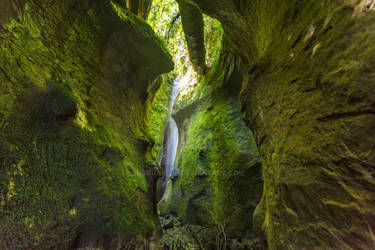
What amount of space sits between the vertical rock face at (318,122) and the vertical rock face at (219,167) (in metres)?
1.54

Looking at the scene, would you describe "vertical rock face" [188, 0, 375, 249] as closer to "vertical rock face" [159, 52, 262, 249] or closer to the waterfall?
"vertical rock face" [159, 52, 262, 249]

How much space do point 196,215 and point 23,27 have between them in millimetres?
5342

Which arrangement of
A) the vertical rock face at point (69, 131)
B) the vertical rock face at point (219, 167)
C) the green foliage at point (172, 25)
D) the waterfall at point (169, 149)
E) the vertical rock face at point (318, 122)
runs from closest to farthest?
the vertical rock face at point (318, 122)
the vertical rock face at point (69, 131)
the vertical rock face at point (219, 167)
the green foliage at point (172, 25)
the waterfall at point (169, 149)

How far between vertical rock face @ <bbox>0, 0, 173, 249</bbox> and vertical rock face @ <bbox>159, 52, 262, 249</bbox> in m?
1.94

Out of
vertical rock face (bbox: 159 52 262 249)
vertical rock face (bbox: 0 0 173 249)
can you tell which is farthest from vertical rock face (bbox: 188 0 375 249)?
vertical rock face (bbox: 0 0 173 249)

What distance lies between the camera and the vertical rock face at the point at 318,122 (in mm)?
995

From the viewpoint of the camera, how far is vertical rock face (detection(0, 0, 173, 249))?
160 centimetres

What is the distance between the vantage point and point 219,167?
4508 mm

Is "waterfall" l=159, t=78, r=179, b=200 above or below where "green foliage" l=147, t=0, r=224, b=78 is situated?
below

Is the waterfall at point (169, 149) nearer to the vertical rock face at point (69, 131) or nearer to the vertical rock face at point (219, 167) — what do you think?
the vertical rock face at point (219, 167)

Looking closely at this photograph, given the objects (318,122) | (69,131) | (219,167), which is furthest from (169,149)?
(318,122)

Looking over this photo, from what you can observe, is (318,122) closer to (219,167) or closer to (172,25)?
(219,167)

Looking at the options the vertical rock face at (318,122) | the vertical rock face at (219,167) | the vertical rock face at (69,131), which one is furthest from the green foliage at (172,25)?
the vertical rock face at (318,122)

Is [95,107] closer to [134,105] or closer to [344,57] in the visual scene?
[134,105]
